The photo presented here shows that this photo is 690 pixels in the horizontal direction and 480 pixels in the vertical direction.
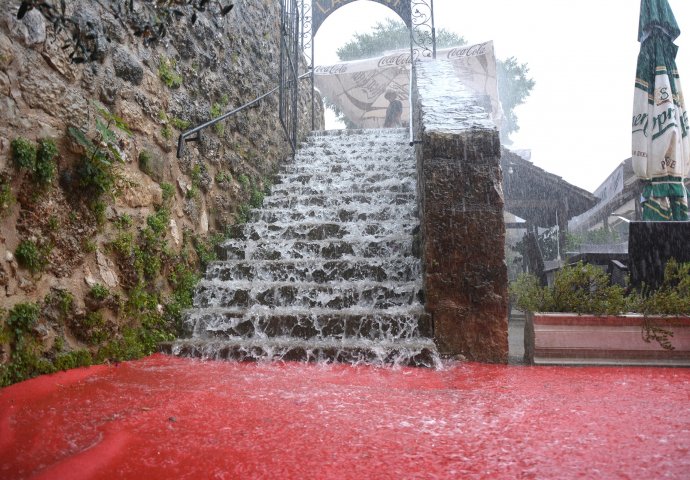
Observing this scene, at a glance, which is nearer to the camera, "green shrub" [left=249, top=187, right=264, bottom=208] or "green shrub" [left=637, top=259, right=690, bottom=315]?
"green shrub" [left=637, top=259, right=690, bottom=315]

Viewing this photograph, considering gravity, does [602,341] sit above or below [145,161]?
below

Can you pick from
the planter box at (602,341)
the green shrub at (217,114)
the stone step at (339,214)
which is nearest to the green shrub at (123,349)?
the stone step at (339,214)

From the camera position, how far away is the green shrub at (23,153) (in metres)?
2.14

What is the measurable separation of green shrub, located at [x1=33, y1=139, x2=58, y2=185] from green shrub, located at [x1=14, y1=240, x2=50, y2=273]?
1.06 feet

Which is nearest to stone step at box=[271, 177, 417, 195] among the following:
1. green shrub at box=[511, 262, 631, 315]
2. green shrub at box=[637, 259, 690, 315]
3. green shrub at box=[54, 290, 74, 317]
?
green shrub at box=[511, 262, 631, 315]

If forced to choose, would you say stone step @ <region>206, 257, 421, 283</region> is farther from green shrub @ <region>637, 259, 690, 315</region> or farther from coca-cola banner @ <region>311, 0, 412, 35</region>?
coca-cola banner @ <region>311, 0, 412, 35</region>

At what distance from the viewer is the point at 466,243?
2979 millimetres

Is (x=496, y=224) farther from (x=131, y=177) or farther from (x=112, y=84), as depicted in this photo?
(x=112, y=84)

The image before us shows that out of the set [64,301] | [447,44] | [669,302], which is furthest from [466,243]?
[447,44]

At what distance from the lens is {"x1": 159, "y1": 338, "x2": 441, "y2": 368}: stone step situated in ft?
9.23

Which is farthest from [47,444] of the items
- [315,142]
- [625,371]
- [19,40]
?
[315,142]

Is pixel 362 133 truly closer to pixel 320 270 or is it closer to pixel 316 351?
pixel 320 270

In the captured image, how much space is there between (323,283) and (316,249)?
551 mm

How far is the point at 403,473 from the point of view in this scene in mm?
1326
